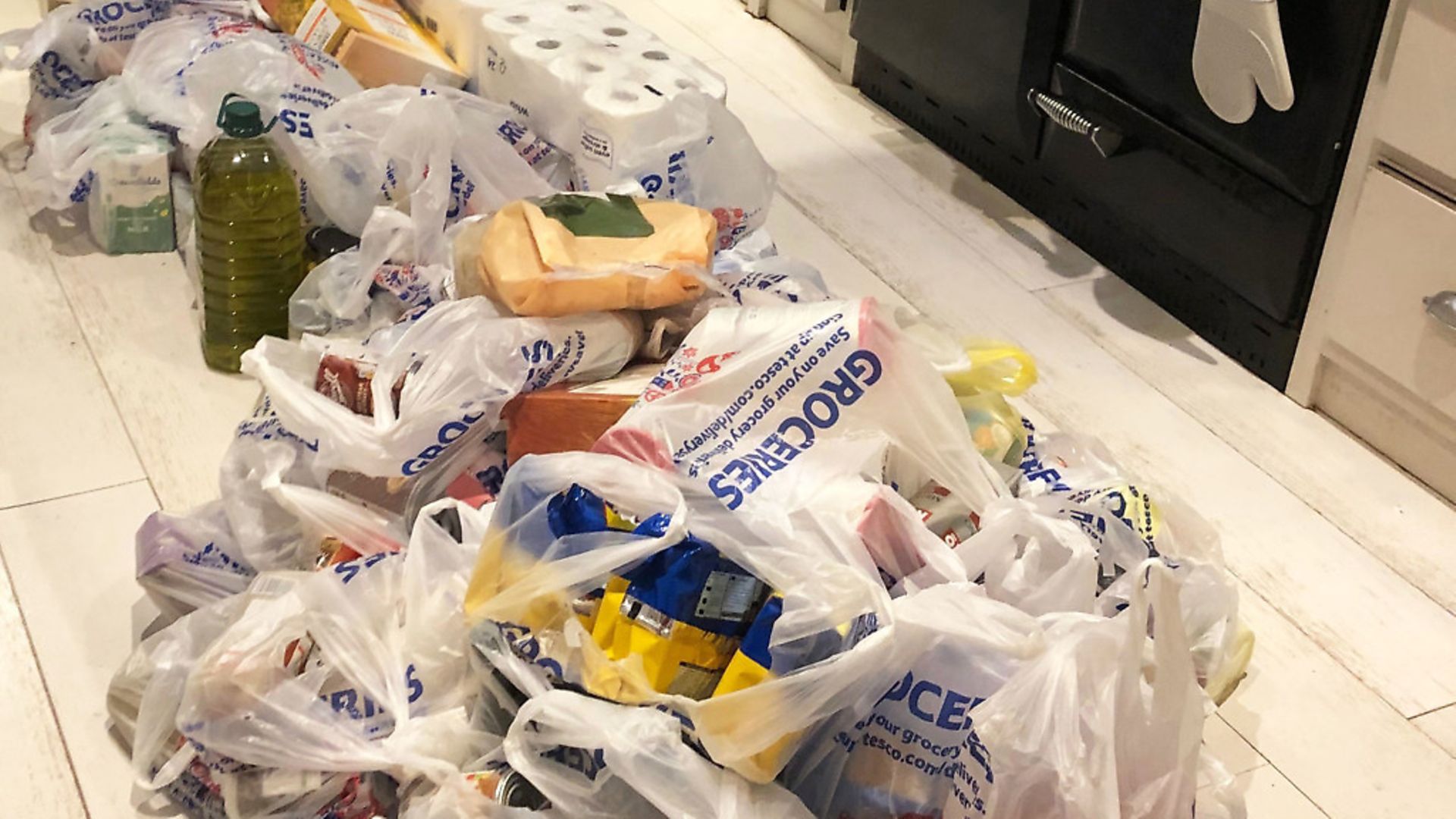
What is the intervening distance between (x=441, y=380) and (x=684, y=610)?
1.28 ft

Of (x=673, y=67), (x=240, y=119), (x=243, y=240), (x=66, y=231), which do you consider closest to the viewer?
(x=240, y=119)

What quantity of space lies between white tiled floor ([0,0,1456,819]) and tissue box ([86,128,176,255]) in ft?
0.09

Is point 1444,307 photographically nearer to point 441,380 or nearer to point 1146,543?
point 1146,543

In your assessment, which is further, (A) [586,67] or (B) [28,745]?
(A) [586,67]

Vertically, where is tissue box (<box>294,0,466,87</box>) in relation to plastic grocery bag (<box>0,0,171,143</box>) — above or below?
above

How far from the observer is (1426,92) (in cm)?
154

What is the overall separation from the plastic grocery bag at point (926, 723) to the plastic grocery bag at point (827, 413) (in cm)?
17

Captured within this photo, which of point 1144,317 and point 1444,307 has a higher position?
point 1444,307

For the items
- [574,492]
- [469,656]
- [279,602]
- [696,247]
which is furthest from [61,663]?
[696,247]

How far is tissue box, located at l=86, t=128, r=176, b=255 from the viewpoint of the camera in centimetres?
181

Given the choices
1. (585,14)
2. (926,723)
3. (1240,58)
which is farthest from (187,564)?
(1240,58)

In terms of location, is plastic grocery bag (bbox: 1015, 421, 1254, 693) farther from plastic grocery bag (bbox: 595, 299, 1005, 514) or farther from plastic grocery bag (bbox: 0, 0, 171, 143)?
plastic grocery bag (bbox: 0, 0, 171, 143)

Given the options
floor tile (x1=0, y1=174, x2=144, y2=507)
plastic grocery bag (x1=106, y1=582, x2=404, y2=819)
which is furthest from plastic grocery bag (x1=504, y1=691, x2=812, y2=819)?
floor tile (x1=0, y1=174, x2=144, y2=507)

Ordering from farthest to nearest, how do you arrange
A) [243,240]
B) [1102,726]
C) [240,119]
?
[243,240] → [240,119] → [1102,726]
